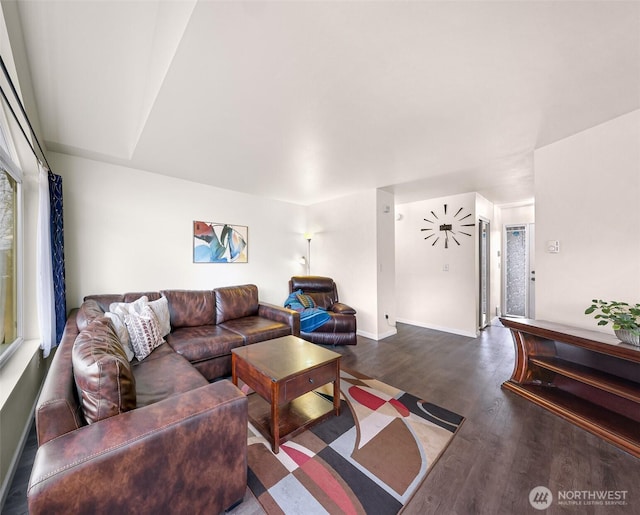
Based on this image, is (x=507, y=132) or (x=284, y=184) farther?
(x=284, y=184)

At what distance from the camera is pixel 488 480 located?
4.58 feet

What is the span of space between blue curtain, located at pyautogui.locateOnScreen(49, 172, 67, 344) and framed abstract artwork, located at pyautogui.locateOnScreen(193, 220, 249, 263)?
4.45ft

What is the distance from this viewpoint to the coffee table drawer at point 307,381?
1.68m

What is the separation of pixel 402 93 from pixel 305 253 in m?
3.59

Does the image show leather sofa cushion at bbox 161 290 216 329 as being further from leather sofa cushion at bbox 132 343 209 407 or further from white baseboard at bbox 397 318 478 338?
white baseboard at bbox 397 318 478 338

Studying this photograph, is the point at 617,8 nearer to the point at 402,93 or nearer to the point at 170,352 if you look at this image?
the point at 402,93

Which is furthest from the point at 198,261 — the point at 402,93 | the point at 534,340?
the point at 534,340

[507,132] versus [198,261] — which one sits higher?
[507,132]

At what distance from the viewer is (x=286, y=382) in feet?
5.50

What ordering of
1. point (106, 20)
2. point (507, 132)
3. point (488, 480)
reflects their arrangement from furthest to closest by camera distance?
1. point (507, 132)
2. point (488, 480)
3. point (106, 20)

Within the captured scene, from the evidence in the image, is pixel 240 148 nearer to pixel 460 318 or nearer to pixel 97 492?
pixel 97 492

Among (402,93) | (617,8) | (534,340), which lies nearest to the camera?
(617,8)

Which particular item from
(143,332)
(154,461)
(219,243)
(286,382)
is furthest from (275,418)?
(219,243)

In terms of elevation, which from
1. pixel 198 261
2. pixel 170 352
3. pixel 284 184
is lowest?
pixel 170 352
